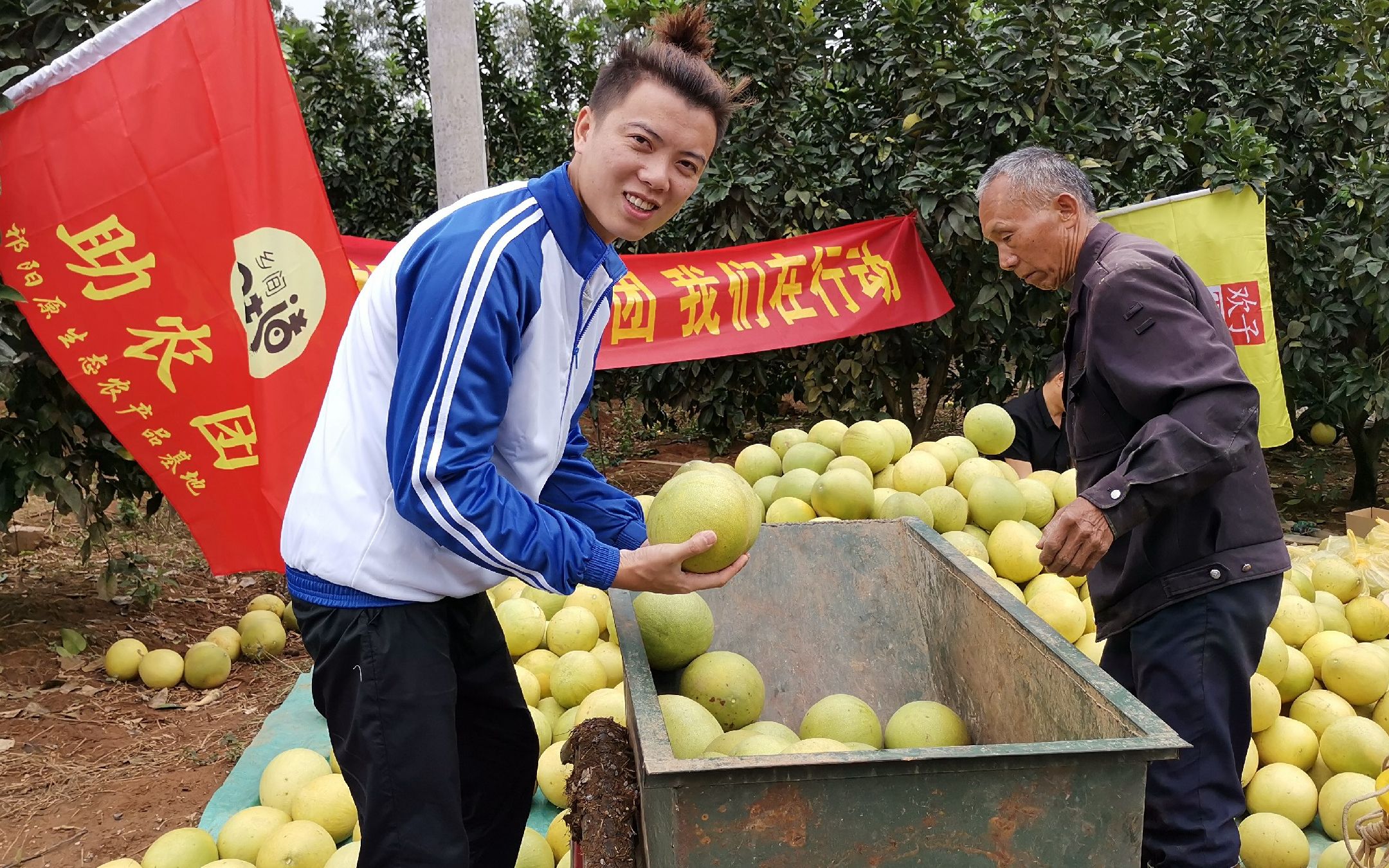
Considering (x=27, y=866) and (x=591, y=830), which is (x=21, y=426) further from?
(x=591, y=830)

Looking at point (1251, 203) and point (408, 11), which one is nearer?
point (1251, 203)

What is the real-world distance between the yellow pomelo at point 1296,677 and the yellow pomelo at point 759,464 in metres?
1.89

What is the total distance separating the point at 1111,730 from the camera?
68.7 inches

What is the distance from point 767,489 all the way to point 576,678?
3.75ft

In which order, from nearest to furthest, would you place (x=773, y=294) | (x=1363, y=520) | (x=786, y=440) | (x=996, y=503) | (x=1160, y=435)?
(x=1160, y=435)
(x=996, y=503)
(x=786, y=440)
(x=1363, y=520)
(x=773, y=294)

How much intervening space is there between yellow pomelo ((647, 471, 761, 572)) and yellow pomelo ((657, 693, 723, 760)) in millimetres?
346

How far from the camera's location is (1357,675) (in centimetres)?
325

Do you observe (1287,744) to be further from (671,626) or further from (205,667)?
(205,667)

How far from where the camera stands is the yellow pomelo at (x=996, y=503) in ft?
12.0

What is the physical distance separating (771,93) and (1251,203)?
3065mm

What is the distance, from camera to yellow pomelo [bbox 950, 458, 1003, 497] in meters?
→ 3.83

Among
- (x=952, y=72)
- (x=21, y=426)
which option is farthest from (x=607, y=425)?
(x=21, y=426)

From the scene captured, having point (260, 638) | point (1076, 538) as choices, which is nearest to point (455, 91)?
point (260, 638)

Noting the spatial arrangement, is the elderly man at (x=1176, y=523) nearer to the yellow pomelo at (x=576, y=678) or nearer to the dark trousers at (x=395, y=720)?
the dark trousers at (x=395, y=720)
